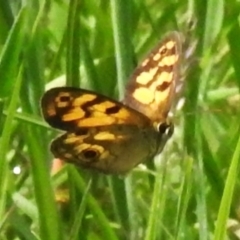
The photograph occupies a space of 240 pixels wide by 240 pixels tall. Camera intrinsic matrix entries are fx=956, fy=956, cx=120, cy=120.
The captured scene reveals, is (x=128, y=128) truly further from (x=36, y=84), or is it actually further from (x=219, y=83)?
(x=219, y=83)

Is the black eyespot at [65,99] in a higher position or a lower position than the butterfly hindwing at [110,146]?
higher

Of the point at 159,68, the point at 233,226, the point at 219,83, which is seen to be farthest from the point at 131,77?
the point at 219,83

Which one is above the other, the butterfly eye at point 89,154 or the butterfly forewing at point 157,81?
the butterfly forewing at point 157,81

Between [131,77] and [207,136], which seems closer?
[131,77]
